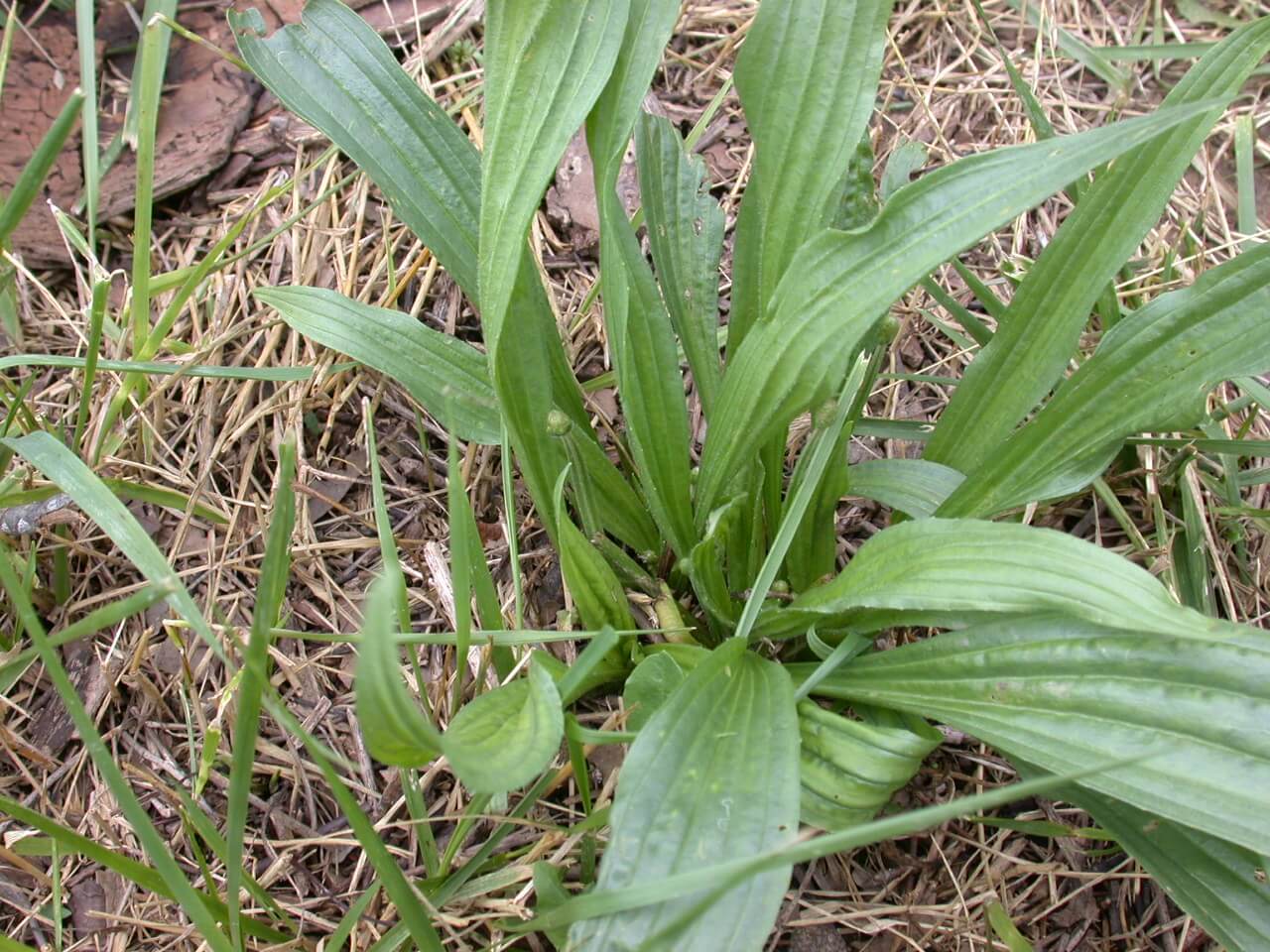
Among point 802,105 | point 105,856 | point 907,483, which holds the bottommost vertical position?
point 907,483

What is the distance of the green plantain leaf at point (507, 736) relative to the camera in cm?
76

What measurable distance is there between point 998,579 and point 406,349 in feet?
2.53

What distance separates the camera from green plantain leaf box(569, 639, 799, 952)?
80cm

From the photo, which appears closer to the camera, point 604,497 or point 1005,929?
point 1005,929

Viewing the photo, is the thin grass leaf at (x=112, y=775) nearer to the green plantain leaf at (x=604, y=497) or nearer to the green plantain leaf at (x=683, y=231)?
the green plantain leaf at (x=604, y=497)

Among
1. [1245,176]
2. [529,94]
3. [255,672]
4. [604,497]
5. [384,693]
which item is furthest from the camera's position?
[1245,176]

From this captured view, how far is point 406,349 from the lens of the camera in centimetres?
129

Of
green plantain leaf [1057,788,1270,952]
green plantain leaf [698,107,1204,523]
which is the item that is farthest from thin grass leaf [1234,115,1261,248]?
green plantain leaf [1057,788,1270,952]

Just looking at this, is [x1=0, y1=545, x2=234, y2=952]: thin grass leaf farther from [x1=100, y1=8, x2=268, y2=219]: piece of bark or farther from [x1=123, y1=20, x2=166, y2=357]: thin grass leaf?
[x1=100, y1=8, x2=268, y2=219]: piece of bark

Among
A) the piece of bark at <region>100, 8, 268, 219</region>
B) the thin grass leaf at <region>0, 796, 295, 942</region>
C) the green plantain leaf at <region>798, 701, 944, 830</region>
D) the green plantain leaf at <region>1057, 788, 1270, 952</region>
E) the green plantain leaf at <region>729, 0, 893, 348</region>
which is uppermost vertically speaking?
the piece of bark at <region>100, 8, 268, 219</region>

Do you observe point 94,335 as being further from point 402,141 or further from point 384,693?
point 384,693

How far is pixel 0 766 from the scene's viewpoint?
1.30 meters

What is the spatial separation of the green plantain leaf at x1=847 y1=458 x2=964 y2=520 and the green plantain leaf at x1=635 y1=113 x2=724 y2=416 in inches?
8.9

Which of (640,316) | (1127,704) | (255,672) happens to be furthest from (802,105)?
(255,672)
